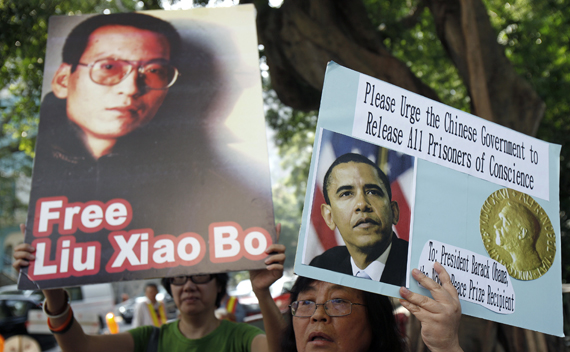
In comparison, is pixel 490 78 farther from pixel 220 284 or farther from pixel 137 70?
pixel 137 70

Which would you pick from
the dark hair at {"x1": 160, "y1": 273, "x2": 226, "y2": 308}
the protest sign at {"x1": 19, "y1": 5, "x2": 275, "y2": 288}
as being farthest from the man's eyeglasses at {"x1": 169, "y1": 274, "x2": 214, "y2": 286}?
the protest sign at {"x1": 19, "y1": 5, "x2": 275, "y2": 288}

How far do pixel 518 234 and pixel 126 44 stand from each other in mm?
2039

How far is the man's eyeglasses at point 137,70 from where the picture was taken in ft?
7.90

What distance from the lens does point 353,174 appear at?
177cm

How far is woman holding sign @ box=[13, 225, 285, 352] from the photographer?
7.41 ft

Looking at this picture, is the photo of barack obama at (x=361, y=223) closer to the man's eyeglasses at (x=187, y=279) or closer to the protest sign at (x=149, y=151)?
the protest sign at (x=149, y=151)

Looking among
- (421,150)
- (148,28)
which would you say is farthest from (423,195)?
(148,28)

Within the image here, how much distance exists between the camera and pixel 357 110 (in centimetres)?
184

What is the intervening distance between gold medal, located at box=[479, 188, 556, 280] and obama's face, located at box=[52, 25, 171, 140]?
1.60m

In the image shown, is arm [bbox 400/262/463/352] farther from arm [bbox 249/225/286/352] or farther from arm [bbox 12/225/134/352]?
arm [bbox 12/225/134/352]

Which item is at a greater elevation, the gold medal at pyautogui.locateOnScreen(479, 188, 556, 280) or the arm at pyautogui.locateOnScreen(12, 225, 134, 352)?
the gold medal at pyautogui.locateOnScreen(479, 188, 556, 280)

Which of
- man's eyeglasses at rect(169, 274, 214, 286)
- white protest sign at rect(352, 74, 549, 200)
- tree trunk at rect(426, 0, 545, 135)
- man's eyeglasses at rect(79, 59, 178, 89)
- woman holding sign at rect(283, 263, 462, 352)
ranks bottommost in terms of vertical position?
woman holding sign at rect(283, 263, 462, 352)

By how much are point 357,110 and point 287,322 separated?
1108 mm

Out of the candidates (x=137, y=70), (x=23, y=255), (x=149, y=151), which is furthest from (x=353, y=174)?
(x=23, y=255)
